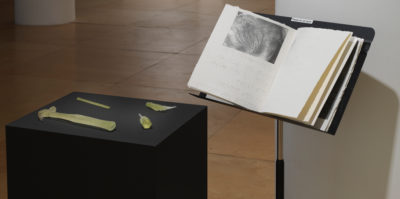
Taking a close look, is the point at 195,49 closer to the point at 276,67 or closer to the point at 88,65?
the point at 88,65

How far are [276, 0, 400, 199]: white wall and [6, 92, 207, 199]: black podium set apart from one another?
1.92 ft

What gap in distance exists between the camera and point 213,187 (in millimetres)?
4414

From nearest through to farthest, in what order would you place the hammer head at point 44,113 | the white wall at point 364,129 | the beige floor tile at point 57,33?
the white wall at point 364,129, the hammer head at point 44,113, the beige floor tile at point 57,33

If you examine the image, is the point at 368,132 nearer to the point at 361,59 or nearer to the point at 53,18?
the point at 361,59

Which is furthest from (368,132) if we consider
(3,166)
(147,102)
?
(3,166)

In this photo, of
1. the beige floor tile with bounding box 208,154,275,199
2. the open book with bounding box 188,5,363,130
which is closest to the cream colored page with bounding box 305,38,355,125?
the open book with bounding box 188,5,363,130

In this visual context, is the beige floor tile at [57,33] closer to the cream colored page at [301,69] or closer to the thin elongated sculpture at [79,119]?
the thin elongated sculpture at [79,119]

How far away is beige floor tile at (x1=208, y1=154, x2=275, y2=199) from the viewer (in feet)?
14.2

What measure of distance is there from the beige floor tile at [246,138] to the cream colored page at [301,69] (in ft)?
8.00

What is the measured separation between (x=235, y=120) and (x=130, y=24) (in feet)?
16.3

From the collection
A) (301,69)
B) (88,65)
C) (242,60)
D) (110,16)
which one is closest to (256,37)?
(242,60)

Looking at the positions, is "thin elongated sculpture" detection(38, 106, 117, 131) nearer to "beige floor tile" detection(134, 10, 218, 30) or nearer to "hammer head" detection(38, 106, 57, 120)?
"hammer head" detection(38, 106, 57, 120)

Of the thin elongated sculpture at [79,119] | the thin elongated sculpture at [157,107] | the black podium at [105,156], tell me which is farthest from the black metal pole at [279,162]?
the thin elongated sculpture at [79,119]

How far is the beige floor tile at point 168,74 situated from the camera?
22.8 ft
